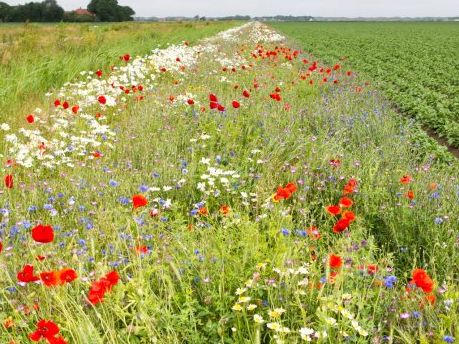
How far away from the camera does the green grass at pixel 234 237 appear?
2346 mm

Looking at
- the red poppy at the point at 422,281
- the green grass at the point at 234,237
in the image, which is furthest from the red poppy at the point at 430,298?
the red poppy at the point at 422,281

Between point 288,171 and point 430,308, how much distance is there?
237 cm

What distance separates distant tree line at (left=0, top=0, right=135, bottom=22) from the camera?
55.7m

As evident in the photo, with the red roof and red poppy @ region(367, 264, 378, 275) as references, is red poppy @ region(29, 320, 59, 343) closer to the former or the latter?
red poppy @ region(367, 264, 378, 275)

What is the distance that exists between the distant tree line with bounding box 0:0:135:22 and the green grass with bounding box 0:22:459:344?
50561 mm

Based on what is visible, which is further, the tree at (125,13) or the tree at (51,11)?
the tree at (125,13)

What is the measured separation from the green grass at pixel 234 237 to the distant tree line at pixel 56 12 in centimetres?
5056

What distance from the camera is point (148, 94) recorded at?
8.09 meters

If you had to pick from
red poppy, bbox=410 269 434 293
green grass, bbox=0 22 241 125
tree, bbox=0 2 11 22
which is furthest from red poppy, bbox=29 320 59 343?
tree, bbox=0 2 11 22

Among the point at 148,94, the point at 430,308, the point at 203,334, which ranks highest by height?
the point at 148,94

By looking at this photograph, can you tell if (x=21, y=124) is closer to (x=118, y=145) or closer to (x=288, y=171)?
(x=118, y=145)

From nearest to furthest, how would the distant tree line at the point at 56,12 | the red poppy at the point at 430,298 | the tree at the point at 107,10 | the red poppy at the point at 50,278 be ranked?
the red poppy at the point at 50,278
the red poppy at the point at 430,298
the distant tree line at the point at 56,12
the tree at the point at 107,10

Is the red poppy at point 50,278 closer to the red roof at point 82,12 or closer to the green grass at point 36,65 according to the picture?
the green grass at point 36,65

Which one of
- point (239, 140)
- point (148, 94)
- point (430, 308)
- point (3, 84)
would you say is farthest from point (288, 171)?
point (3, 84)
